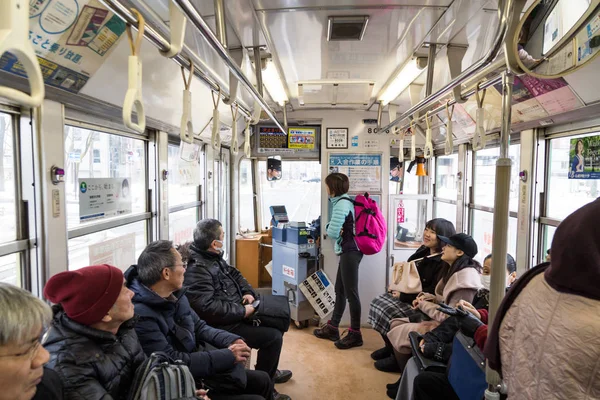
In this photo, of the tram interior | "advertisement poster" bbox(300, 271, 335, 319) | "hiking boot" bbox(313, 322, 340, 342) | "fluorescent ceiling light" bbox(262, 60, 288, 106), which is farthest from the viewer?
"advertisement poster" bbox(300, 271, 335, 319)

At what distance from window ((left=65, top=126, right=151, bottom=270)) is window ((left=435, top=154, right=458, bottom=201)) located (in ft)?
11.4

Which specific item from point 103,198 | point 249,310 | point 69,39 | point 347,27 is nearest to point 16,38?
point 69,39

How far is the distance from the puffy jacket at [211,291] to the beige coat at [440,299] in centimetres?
122

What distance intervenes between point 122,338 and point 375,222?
115 inches

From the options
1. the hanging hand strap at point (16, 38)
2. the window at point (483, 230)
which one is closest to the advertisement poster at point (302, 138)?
the window at point (483, 230)

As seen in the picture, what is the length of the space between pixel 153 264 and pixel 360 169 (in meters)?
2.99

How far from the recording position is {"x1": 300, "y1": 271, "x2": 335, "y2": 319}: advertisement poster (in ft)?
14.4

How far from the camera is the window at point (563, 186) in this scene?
7.95ft

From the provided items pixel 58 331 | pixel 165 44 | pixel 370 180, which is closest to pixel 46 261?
pixel 58 331

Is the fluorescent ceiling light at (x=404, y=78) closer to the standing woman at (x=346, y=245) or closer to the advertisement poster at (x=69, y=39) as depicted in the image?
the standing woman at (x=346, y=245)

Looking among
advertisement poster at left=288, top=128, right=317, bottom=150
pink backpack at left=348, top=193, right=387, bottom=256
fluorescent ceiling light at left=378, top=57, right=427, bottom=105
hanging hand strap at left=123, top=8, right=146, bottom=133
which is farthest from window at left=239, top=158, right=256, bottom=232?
hanging hand strap at left=123, top=8, right=146, bottom=133

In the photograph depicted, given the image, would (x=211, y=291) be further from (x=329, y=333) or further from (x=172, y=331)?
(x=329, y=333)

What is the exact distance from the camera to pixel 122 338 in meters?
1.63

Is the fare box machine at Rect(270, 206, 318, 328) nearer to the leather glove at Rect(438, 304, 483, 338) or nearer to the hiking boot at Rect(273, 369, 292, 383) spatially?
the hiking boot at Rect(273, 369, 292, 383)
